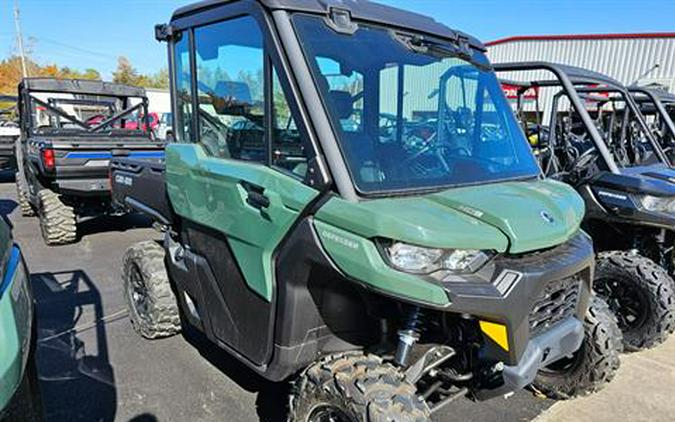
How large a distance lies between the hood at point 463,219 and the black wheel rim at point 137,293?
2.47m

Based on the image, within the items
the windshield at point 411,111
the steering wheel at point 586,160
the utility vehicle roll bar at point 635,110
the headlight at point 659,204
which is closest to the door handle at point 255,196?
the windshield at point 411,111

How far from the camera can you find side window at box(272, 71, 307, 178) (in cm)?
228

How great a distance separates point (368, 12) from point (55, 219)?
243 inches

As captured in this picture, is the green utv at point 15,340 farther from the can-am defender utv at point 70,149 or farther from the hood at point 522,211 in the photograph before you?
the can-am defender utv at point 70,149

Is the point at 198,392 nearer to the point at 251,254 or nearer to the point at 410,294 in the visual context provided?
the point at 251,254

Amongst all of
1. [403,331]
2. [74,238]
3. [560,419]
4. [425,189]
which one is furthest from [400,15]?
[74,238]

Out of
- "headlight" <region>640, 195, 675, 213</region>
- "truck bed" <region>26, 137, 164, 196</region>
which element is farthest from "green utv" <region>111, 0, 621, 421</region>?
"truck bed" <region>26, 137, 164, 196</region>

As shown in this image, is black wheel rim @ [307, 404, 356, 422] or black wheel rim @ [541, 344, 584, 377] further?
black wheel rim @ [541, 344, 584, 377]

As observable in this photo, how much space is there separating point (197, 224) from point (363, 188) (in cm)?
140

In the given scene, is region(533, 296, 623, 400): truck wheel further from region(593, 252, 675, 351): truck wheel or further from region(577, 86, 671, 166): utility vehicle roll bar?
region(577, 86, 671, 166): utility vehicle roll bar

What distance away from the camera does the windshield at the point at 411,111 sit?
7.37 ft

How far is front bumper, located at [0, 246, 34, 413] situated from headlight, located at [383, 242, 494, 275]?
1.41 meters

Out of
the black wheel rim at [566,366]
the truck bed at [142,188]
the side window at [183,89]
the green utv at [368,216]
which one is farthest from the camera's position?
the truck bed at [142,188]

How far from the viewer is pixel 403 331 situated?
2250 mm
